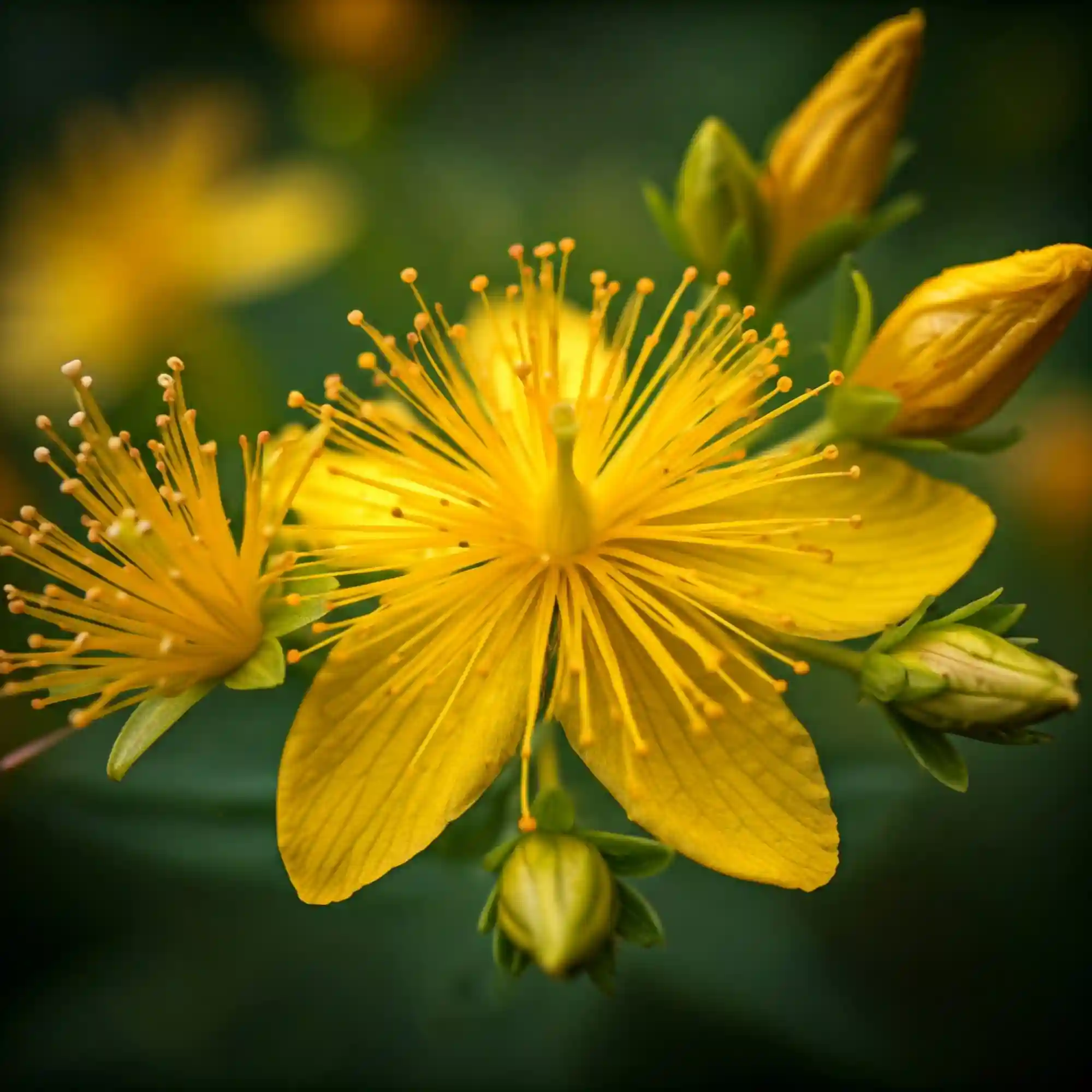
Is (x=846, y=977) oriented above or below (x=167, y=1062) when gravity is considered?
below

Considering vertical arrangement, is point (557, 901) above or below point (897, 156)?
below

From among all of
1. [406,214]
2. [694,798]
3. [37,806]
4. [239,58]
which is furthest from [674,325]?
[239,58]

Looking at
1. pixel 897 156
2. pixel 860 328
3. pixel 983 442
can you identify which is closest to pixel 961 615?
pixel 983 442

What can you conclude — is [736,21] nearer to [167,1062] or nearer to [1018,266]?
[1018,266]

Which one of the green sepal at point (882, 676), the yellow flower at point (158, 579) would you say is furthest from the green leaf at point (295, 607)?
the green sepal at point (882, 676)

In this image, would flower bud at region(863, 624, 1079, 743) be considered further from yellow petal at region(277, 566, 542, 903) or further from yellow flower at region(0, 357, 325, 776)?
yellow flower at region(0, 357, 325, 776)

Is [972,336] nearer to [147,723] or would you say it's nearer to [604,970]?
[604,970]

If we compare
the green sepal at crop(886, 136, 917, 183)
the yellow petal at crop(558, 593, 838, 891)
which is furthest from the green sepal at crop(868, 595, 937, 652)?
the green sepal at crop(886, 136, 917, 183)

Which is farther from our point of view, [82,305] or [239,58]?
[239,58]
